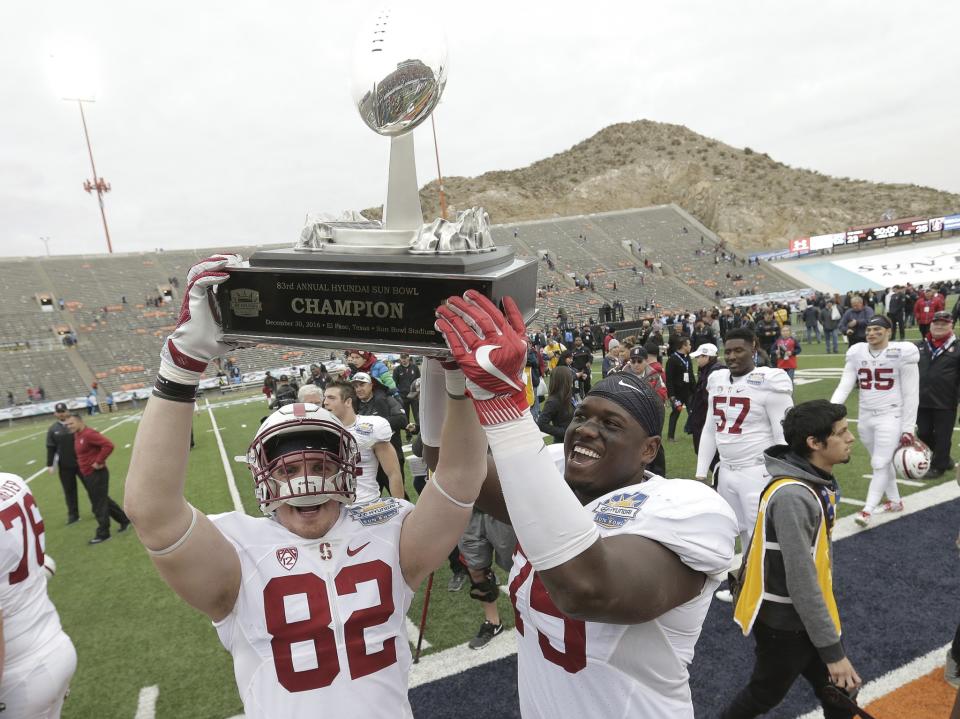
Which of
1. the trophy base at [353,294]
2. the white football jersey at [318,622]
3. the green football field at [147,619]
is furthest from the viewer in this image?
the green football field at [147,619]

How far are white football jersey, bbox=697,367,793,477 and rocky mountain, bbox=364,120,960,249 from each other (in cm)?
5397

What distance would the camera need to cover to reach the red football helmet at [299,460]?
6.07 ft

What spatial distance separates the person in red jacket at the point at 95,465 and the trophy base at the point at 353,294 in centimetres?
748

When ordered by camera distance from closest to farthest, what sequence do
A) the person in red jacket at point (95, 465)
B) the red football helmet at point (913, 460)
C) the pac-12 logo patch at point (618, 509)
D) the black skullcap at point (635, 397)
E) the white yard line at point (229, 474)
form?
the pac-12 logo patch at point (618, 509)
the black skullcap at point (635, 397)
the red football helmet at point (913, 460)
the person in red jacket at point (95, 465)
the white yard line at point (229, 474)

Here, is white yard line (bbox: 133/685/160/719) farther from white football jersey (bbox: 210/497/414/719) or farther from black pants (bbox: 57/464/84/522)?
black pants (bbox: 57/464/84/522)

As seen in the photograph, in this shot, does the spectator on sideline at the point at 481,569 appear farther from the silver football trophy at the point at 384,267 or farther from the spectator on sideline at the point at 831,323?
the spectator on sideline at the point at 831,323

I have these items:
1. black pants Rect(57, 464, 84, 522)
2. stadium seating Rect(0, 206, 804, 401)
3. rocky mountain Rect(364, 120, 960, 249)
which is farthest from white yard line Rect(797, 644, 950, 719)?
rocky mountain Rect(364, 120, 960, 249)

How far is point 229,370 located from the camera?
3127cm

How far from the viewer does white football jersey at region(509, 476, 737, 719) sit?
1.55 m

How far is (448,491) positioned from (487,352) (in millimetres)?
763

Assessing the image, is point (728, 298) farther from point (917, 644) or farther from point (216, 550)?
point (216, 550)

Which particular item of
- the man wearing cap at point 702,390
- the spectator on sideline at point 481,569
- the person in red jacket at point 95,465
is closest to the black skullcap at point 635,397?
the spectator on sideline at point 481,569

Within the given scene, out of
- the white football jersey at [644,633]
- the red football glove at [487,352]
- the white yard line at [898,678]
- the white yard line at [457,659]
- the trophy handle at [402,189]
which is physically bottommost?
the white yard line at [457,659]

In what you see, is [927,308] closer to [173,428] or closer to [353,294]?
[353,294]
